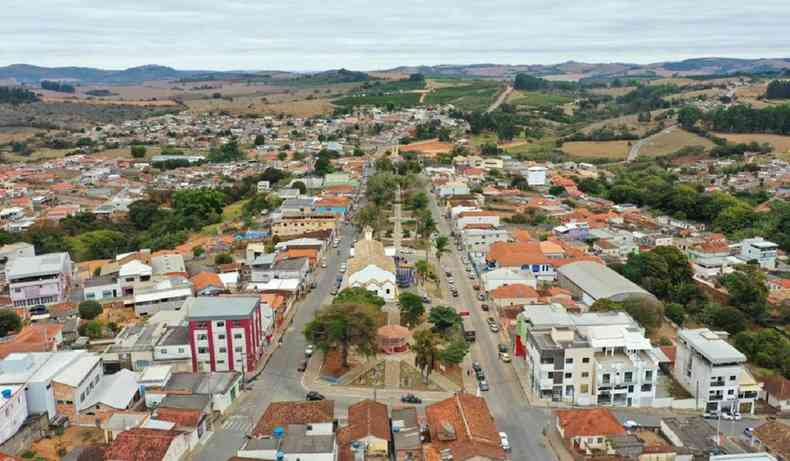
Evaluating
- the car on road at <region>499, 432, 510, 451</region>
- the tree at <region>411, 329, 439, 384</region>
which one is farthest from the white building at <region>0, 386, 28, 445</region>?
the car on road at <region>499, 432, 510, 451</region>

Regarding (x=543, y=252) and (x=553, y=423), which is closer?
(x=553, y=423)

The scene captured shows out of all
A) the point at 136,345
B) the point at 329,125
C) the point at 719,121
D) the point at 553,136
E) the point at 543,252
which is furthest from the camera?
the point at 329,125

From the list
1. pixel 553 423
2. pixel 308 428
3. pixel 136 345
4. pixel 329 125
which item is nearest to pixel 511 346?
pixel 553 423

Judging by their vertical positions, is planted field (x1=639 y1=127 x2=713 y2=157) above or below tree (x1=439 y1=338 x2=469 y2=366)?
above

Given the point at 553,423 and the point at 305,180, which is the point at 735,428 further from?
the point at 305,180

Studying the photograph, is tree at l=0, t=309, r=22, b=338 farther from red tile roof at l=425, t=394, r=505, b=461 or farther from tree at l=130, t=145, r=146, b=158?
tree at l=130, t=145, r=146, b=158

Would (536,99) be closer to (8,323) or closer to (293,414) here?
(8,323)
